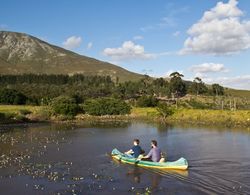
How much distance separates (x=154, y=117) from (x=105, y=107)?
515 inches

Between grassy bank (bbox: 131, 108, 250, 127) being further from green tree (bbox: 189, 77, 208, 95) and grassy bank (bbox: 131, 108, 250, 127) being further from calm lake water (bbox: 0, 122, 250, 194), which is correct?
green tree (bbox: 189, 77, 208, 95)

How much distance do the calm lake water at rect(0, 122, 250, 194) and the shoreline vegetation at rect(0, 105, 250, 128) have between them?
27.0 metres

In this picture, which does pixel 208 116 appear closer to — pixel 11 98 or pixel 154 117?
pixel 154 117

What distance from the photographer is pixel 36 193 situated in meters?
25.4

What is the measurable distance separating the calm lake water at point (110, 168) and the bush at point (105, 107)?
43118mm

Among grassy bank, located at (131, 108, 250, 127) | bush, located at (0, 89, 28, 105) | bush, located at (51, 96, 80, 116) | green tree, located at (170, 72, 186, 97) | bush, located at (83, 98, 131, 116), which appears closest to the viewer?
grassy bank, located at (131, 108, 250, 127)

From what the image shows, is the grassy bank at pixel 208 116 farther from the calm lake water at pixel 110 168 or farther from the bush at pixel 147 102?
the calm lake water at pixel 110 168

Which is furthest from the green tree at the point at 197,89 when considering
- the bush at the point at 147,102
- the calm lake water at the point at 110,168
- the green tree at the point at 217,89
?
the calm lake water at the point at 110,168

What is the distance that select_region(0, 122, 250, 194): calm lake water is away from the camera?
86.9ft

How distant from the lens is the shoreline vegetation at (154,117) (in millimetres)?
81000

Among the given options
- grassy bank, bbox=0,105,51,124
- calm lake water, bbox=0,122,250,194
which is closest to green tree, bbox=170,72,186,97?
grassy bank, bbox=0,105,51,124

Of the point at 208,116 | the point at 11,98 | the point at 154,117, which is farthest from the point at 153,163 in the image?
the point at 11,98

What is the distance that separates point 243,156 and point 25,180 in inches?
855

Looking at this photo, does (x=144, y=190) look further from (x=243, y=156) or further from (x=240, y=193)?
(x=243, y=156)
